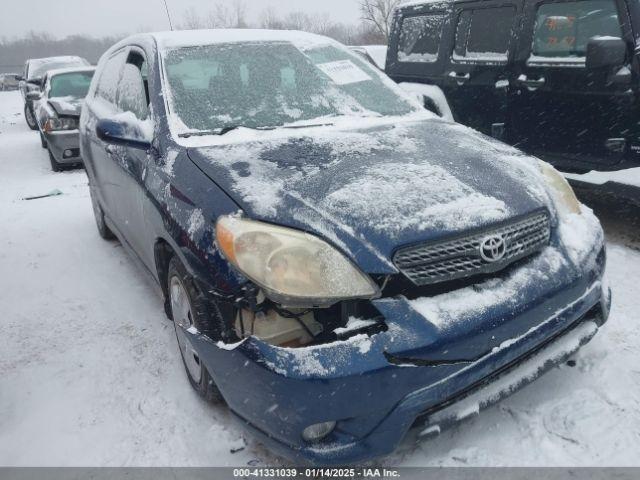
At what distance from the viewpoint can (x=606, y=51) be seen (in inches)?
141

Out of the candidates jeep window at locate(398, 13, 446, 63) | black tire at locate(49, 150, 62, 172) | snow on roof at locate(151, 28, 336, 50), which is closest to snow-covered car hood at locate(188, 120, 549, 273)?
snow on roof at locate(151, 28, 336, 50)

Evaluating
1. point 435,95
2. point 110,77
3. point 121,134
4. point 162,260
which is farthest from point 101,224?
point 435,95

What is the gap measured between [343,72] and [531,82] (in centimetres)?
206

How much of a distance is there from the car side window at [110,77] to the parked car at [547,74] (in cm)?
309

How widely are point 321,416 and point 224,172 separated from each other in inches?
41.0

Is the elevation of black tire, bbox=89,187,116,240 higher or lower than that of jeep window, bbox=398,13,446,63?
lower

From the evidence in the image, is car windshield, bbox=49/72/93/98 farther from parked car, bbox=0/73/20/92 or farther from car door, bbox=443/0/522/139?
parked car, bbox=0/73/20/92

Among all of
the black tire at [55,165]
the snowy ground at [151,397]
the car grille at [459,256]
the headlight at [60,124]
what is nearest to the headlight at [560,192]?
the car grille at [459,256]

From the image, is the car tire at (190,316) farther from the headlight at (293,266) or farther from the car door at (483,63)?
the car door at (483,63)

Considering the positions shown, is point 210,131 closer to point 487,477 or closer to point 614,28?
point 487,477

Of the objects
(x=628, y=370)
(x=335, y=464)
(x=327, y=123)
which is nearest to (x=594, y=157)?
(x=628, y=370)

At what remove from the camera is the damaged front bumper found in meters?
1.64

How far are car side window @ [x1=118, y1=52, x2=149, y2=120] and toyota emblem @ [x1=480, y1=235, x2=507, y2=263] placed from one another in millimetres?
1876

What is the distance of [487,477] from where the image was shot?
1.93 metres
